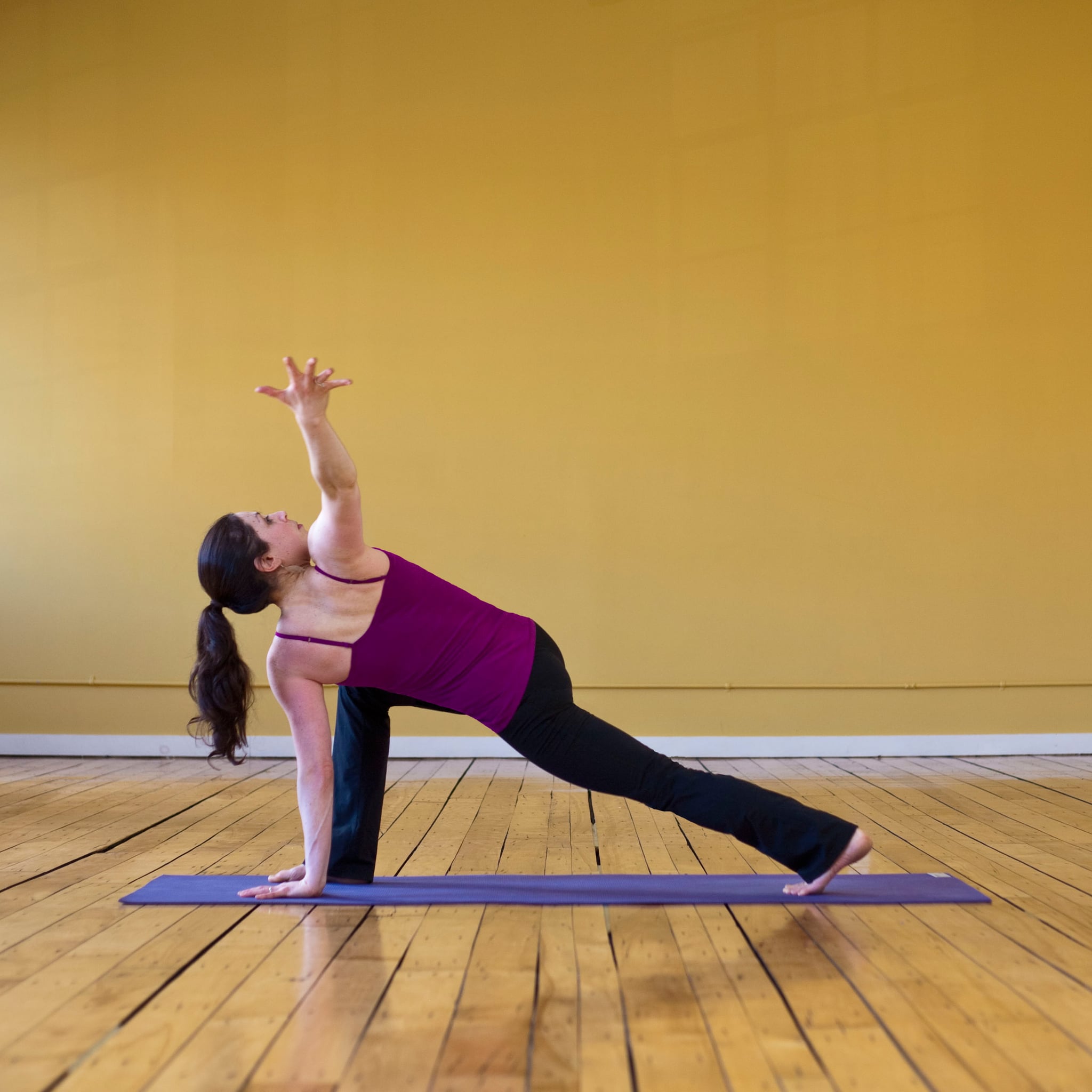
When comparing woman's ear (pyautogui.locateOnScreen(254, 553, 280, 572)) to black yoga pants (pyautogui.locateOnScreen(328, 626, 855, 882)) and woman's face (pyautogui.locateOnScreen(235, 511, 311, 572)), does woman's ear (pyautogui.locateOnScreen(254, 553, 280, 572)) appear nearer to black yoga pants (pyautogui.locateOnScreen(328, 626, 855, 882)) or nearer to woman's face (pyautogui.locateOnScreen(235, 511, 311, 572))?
woman's face (pyautogui.locateOnScreen(235, 511, 311, 572))

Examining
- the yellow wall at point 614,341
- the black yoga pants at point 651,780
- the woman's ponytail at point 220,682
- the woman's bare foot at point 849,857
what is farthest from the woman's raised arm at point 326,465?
the yellow wall at point 614,341

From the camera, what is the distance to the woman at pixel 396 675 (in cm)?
188

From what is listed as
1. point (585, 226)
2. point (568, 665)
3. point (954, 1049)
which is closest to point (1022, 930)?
point (954, 1049)

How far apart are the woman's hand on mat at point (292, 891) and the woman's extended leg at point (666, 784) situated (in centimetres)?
51

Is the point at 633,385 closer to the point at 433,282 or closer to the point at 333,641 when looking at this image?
the point at 433,282

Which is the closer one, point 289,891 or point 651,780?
point 651,780

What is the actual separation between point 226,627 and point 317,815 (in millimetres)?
423

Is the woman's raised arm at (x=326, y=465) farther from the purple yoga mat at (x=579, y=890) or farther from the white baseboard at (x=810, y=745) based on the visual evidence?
the white baseboard at (x=810, y=745)

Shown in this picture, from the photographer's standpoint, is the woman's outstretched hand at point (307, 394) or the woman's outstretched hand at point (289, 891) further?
the woman's outstretched hand at point (289, 891)

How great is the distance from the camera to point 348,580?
1954mm

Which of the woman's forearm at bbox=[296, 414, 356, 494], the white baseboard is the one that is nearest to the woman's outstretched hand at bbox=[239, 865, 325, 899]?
the woman's forearm at bbox=[296, 414, 356, 494]

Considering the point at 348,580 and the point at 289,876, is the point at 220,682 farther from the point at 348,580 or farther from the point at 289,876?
the point at 289,876

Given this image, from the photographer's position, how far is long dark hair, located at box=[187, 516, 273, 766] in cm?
191

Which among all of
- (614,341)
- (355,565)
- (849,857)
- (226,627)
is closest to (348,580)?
(355,565)
